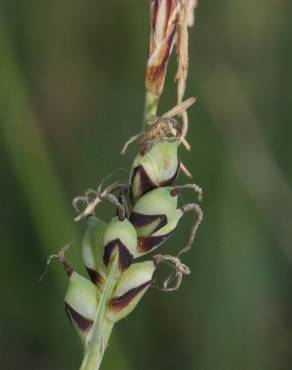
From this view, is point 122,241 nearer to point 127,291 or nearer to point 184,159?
point 127,291

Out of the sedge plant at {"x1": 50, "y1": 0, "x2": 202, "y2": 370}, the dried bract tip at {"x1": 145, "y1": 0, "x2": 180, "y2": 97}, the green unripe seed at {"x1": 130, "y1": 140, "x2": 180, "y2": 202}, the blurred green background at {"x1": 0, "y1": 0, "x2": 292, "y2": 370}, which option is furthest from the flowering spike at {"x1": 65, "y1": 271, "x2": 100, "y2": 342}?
the blurred green background at {"x1": 0, "y1": 0, "x2": 292, "y2": 370}

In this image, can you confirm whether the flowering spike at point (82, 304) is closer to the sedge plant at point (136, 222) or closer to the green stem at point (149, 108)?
the sedge plant at point (136, 222)

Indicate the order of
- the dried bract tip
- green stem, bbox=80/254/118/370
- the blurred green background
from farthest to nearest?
the blurred green background, the dried bract tip, green stem, bbox=80/254/118/370

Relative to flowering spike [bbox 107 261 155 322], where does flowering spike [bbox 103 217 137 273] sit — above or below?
above

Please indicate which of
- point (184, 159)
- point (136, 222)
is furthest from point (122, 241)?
point (184, 159)

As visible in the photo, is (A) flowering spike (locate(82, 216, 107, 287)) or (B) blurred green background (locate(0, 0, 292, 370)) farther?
(B) blurred green background (locate(0, 0, 292, 370))

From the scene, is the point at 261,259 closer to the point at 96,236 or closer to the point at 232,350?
the point at 232,350

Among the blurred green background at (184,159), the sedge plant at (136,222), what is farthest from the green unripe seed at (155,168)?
the blurred green background at (184,159)

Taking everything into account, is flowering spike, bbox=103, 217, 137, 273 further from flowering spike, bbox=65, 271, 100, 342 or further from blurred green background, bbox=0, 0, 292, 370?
blurred green background, bbox=0, 0, 292, 370
